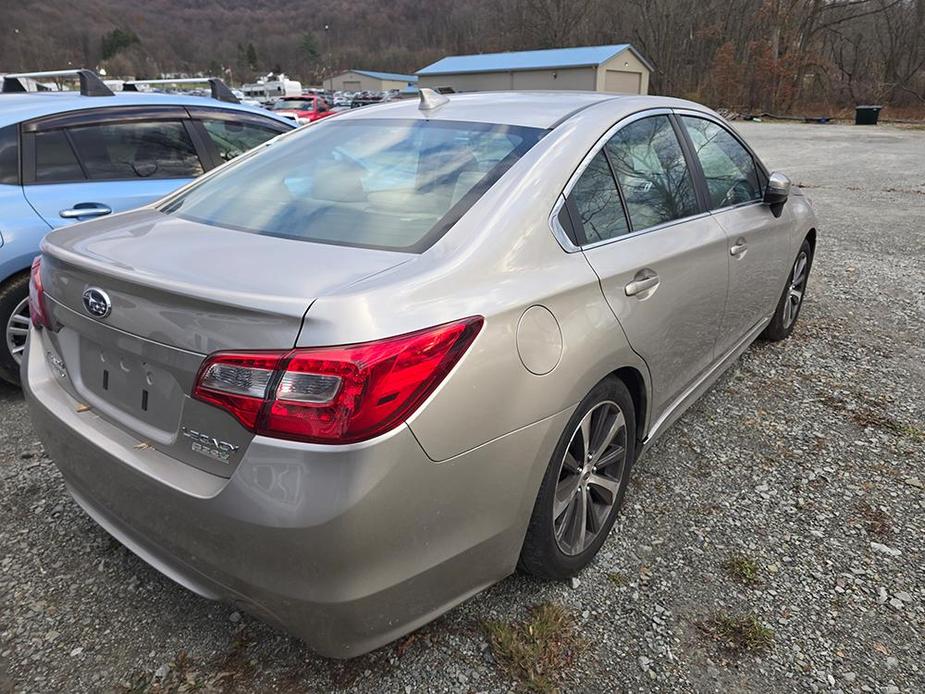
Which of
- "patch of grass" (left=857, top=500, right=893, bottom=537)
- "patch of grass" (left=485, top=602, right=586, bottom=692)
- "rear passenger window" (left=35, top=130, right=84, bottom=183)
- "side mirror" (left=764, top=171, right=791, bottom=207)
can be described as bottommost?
"patch of grass" (left=485, top=602, right=586, bottom=692)

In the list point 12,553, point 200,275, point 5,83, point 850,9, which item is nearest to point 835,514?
point 200,275

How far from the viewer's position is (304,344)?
147cm

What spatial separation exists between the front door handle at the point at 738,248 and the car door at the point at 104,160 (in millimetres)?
3334

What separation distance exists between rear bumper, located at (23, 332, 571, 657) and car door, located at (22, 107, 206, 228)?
234 cm

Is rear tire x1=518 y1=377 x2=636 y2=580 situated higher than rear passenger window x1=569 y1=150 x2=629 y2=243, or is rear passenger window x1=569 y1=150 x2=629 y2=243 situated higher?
rear passenger window x1=569 y1=150 x2=629 y2=243

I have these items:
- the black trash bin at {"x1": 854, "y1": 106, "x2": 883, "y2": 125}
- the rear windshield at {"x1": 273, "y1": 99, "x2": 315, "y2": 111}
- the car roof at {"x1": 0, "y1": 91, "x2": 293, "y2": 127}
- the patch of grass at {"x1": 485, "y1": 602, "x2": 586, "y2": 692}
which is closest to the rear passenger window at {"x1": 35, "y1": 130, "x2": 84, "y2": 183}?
the car roof at {"x1": 0, "y1": 91, "x2": 293, "y2": 127}

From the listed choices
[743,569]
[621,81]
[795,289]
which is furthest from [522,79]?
[743,569]

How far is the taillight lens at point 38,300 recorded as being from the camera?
6.95 feet

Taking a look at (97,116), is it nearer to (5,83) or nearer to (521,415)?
(5,83)

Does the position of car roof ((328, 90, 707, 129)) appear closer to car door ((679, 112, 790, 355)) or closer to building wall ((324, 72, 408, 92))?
car door ((679, 112, 790, 355))

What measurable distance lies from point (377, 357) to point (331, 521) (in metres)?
0.38

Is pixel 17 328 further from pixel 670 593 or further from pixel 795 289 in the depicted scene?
pixel 795 289

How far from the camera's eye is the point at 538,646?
203 centimetres

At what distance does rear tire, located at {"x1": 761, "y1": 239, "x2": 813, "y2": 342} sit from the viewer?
169 inches
